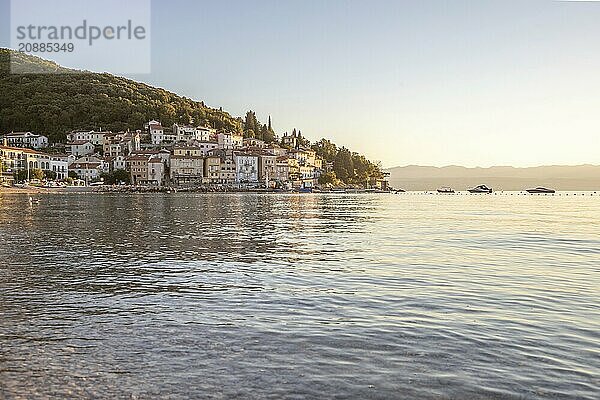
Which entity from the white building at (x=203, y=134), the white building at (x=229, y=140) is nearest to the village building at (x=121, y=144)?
the white building at (x=203, y=134)

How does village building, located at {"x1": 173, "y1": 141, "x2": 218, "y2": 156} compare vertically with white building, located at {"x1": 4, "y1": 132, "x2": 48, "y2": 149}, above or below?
below

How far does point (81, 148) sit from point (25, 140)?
16.1m

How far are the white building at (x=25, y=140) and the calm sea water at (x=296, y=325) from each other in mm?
143862

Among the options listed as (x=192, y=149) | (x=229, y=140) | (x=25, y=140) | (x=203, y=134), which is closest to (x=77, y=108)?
(x=25, y=140)

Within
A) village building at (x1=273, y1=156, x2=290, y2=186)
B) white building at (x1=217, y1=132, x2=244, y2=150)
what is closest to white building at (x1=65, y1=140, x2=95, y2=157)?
white building at (x1=217, y1=132, x2=244, y2=150)

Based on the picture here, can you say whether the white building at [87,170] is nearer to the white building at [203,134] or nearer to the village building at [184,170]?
the village building at [184,170]

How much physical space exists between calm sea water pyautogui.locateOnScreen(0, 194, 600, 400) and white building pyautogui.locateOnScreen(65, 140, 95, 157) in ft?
441

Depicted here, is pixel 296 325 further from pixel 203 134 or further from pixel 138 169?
pixel 203 134

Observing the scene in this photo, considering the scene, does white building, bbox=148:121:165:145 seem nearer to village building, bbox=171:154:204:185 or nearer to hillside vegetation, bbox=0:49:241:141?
hillside vegetation, bbox=0:49:241:141

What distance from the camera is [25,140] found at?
150000 millimetres

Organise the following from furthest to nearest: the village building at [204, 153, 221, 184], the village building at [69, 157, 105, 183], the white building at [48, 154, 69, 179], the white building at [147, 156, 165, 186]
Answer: the village building at [204, 153, 221, 184] → the white building at [48, 154, 69, 179] → the village building at [69, 157, 105, 183] → the white building at [147, 156, 165, 186]

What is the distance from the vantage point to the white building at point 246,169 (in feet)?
449

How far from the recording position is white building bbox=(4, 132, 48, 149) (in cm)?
14950

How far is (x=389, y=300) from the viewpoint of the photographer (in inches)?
464
